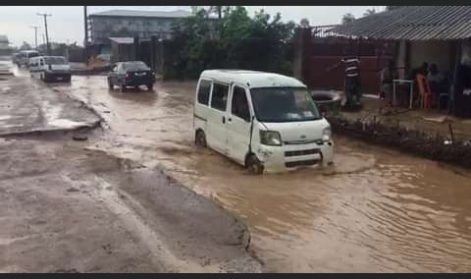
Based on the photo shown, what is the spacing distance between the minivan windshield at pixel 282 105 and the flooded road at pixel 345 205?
102 cm

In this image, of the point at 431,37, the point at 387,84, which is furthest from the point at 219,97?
the point at 387,84

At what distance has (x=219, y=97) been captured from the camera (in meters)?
11.1

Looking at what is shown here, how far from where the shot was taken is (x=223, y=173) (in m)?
10.0

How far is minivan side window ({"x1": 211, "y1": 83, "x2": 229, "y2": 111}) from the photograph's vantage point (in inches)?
427

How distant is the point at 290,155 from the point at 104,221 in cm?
379

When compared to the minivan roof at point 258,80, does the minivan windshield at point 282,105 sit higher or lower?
lower

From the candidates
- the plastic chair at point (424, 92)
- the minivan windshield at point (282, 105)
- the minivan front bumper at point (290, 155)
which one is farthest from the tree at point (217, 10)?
the minivan front bumper at point (290, 155)

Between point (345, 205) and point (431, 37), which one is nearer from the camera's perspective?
point (345, 205)

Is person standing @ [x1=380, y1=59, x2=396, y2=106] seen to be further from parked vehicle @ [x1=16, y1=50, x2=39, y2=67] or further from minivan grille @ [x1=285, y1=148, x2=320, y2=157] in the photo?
parked vehicle @ [x1=16, y1=50, x2=39, y2=67]

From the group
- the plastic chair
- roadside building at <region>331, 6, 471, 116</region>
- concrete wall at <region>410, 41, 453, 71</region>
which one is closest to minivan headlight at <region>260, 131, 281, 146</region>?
roadside building at <region>331, 6, 471, 116</region>

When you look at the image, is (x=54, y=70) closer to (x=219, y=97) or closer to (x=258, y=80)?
(x=219, y=97)

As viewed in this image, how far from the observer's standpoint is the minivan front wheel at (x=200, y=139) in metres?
12.1

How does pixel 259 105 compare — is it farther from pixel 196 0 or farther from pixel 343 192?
pixel 196 0

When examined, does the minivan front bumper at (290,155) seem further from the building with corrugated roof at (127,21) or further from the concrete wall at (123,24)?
the concrete wall at (123,24)
